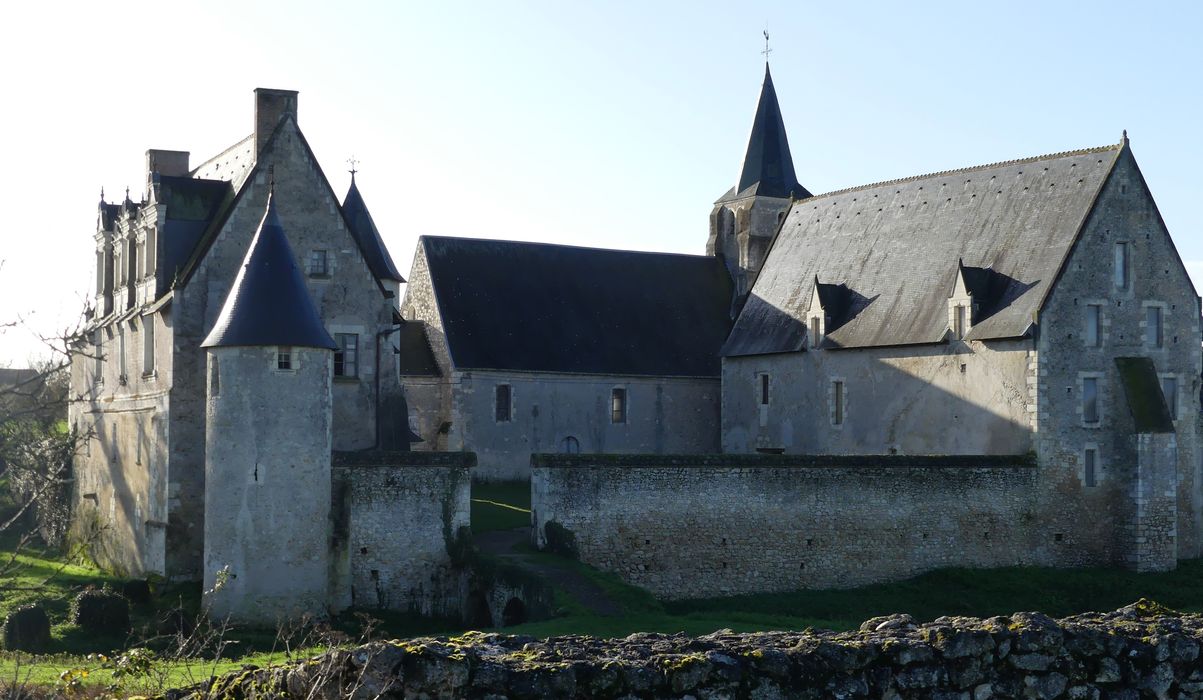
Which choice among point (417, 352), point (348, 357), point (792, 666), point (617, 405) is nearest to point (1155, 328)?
point (617, 405)

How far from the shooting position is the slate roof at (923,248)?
35156 millimetres

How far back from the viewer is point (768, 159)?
5169cm

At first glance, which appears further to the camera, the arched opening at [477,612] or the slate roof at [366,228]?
the slate roof at [366,228]

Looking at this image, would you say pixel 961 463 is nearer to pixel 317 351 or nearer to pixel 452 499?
pixel 452 499

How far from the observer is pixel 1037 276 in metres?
34.6

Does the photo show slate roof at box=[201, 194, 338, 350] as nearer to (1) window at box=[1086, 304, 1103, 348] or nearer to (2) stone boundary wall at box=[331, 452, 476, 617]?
(2) stone boundary wall at box=[331, 452, 476, 617]

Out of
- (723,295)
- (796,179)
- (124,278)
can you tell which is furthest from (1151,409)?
(124,278)

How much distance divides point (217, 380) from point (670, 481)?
9.57 meters

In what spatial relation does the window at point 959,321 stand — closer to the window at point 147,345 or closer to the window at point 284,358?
the window at point 284,358

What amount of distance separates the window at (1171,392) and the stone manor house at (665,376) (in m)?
0.06

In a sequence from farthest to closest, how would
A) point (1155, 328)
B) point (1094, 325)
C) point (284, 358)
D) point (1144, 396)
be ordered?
1. point (1155, 328)
2. point (1094, 325)
3. point (1144, 396)
4. point (284, 358)

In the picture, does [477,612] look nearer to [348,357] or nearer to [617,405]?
[348,357]

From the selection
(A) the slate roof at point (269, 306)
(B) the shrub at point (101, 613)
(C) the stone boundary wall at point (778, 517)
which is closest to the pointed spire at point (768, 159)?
(C) the stone boundary wall at point (778, 517)

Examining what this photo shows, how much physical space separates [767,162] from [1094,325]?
19.2 m
